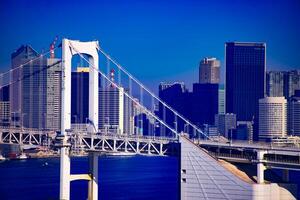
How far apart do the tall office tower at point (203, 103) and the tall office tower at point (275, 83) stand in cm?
302

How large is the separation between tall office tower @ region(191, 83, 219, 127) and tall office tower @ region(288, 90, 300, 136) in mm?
5073

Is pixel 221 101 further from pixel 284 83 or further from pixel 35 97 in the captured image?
pixel 35 97

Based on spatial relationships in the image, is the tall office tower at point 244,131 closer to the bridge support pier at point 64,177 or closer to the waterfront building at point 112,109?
the waterfront building at point 112,109

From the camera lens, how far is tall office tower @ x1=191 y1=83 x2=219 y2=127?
42.7 meters

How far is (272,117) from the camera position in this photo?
3772cm

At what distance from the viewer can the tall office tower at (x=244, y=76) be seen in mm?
43534

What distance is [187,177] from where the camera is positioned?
11703 millimetres

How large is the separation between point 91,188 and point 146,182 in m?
6.30

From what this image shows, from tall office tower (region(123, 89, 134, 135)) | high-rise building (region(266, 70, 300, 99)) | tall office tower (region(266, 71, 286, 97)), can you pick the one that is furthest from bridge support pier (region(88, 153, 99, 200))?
tall office tower (region(266, 71, 286, 97))

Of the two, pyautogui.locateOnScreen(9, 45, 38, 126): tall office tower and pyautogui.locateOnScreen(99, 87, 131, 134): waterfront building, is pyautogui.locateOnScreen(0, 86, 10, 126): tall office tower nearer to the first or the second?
pyautogui.locateOnScreen(9, 45, 38, 126): tall office tower

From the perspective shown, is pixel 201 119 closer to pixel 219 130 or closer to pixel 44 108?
pixel 219 130

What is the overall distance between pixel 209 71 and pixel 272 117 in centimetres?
1052

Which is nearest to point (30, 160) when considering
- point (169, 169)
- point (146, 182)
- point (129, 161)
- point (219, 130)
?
point (129, 161)

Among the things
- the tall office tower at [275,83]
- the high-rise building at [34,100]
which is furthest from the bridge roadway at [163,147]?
the tall office tower at [275,83]
